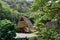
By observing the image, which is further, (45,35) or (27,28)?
(27,28)

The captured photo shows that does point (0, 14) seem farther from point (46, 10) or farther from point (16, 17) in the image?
point (46, 10)

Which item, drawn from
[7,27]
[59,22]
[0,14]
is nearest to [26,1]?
[0,14]

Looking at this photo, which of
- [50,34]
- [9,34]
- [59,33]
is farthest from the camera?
[59,33]

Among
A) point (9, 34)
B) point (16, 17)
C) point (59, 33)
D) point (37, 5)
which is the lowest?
point (16, 17)

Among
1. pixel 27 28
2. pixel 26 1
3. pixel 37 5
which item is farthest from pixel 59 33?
pixel 26 1

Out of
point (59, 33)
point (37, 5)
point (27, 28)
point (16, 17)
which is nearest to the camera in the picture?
point (37, 5)

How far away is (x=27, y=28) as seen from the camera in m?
21.3

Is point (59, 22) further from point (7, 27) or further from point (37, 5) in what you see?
point (7, 27)

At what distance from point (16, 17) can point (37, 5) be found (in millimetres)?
15444

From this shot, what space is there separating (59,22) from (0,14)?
1227 centimetres

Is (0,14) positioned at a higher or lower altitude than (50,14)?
lower

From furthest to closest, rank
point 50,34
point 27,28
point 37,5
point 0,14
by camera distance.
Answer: point 0,14
point 27,28
point 50,34
point 37,5

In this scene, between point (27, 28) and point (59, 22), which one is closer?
point (59, 22)

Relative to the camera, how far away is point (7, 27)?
977 cm
